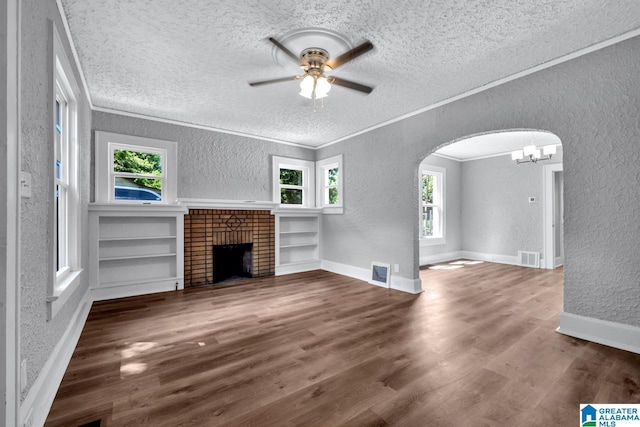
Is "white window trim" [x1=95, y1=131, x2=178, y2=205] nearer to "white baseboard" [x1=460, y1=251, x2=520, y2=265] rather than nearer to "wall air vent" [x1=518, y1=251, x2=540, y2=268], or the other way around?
"white baseboard" [x1=460, y1=251, x2=520, y2=265]

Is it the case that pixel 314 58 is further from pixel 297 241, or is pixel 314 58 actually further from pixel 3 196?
pixel 297 241

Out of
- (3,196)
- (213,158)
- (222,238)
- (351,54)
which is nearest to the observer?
(3,196)

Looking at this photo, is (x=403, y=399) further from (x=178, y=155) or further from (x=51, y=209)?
(x=178, y=155)

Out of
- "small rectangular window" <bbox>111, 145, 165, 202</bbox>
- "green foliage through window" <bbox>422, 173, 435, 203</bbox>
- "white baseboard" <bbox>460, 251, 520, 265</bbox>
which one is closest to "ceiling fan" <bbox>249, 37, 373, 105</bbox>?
"small rectangular window" <bbox>111, 145, 165, 202</bbox>

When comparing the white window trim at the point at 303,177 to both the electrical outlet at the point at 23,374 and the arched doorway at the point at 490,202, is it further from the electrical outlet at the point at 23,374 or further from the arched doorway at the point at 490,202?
the electrical outlet at the point at 23,374

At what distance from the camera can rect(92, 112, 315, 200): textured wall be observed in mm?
4133

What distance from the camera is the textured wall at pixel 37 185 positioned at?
130cm

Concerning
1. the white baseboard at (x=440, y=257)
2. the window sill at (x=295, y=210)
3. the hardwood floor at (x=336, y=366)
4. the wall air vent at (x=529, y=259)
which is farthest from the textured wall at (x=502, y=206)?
the window sill at (x=295, y=210)

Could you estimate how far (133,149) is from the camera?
413cm

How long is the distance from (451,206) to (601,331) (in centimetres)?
475

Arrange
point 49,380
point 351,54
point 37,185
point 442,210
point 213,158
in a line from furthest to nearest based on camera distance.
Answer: point 442,210
point 213,158
point 351,54
point 49,380
point 37,185

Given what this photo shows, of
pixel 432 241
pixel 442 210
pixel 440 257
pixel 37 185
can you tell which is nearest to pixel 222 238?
pixel 37 185

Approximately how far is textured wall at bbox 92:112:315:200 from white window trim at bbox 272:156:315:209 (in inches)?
4.2

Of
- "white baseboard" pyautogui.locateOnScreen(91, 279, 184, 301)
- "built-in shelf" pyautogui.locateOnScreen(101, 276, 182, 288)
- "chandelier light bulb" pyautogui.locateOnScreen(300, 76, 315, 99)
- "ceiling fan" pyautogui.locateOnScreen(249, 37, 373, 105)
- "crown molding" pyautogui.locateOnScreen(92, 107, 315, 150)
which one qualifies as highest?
"crown molding" pyautogui.locateOnScreen(92, 107, 315, 150)
